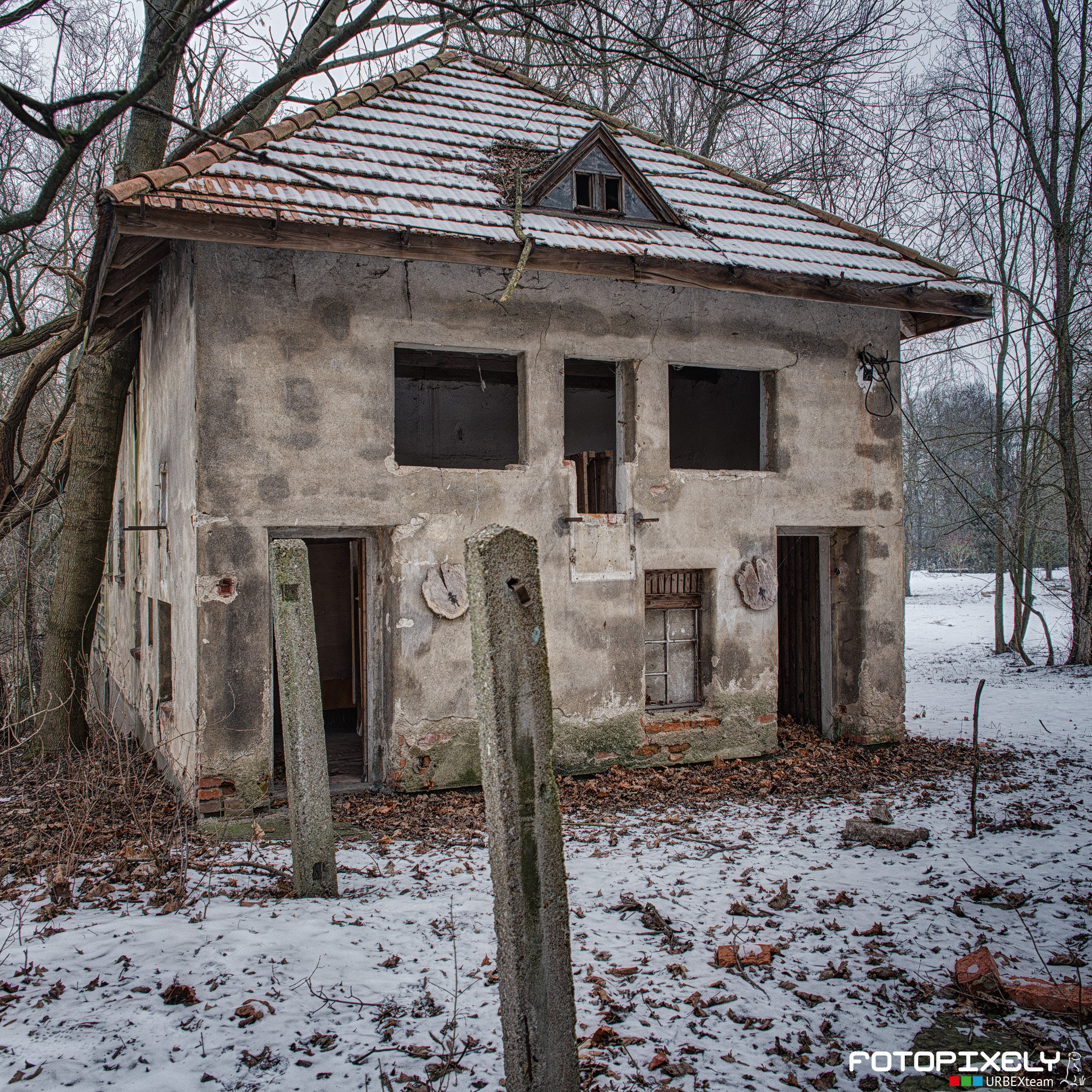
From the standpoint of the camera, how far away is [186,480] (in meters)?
7.46

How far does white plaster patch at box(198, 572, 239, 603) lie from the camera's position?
6953mm

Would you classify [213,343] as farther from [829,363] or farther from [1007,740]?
[1007,740]

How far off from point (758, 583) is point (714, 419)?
12.9 feet

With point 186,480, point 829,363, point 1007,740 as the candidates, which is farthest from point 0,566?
point 1007,740

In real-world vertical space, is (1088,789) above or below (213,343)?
below

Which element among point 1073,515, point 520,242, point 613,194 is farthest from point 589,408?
point 1073,515

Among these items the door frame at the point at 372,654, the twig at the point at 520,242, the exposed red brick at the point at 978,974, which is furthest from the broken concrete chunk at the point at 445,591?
the exposed red brick at the point at 978,974

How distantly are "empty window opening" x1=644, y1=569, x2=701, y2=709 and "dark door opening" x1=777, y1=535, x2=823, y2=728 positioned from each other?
5.36 ft

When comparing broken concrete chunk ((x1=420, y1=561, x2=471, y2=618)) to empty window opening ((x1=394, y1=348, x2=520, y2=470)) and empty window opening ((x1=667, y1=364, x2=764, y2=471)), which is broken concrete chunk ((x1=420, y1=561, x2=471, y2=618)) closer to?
empty window opening ((x1=394, y1=348, x2=520, y2=470))

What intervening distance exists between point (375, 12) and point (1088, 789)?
28.6 ft

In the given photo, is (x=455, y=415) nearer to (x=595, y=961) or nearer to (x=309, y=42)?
(x=309, y=42)

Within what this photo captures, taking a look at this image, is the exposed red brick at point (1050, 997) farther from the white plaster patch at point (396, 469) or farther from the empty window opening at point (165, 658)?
the empty window opening at point (165, 658)

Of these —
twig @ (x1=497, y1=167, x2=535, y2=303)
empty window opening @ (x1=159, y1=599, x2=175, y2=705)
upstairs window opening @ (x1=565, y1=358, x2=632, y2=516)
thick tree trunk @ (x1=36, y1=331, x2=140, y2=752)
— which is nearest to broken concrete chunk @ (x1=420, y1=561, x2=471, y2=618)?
upstairs window opening @ (x1=565, y1=358, x2=632, y2=516)

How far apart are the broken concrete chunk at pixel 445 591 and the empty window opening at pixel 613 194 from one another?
13.2 ft
